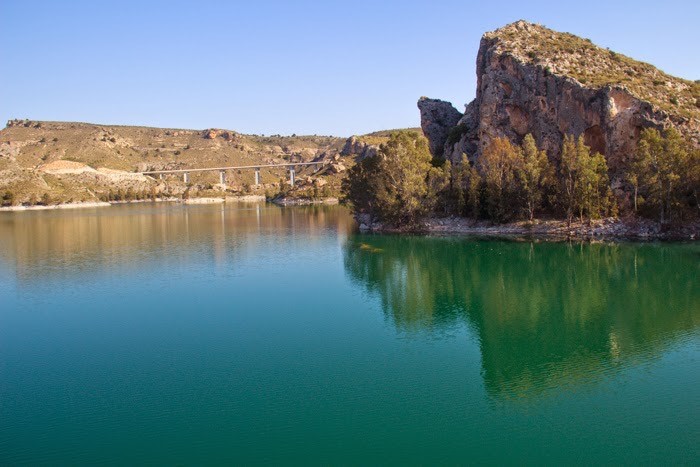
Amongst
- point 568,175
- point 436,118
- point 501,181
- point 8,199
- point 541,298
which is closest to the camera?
point 541,298

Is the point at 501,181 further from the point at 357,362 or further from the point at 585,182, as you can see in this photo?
the point at 357,362

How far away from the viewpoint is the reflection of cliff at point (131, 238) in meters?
48.0

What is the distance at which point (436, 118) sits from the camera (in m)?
92.6

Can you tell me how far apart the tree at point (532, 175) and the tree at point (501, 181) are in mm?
993

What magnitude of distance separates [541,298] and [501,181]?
29738 millimetres

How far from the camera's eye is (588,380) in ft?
62.4

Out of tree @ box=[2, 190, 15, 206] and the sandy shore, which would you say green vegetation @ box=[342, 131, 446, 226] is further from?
tree @ box=[2, 190, 15, 206]

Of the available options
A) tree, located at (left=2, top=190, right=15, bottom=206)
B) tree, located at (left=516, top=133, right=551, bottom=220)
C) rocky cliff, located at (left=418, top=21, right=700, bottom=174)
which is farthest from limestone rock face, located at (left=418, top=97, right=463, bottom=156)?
tree, located at (left=2, top=190, right=15, bottom=206)

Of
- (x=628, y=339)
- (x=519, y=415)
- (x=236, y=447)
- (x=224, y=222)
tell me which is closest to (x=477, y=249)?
(x=628, y=339)

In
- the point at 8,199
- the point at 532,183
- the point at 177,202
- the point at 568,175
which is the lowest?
the point at 532,183

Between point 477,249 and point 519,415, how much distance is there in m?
33.6

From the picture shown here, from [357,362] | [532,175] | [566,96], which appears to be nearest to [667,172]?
[532,175]

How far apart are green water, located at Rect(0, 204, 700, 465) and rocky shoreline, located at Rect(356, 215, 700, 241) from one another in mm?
7755

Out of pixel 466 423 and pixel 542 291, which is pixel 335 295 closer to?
pixel 542 291
